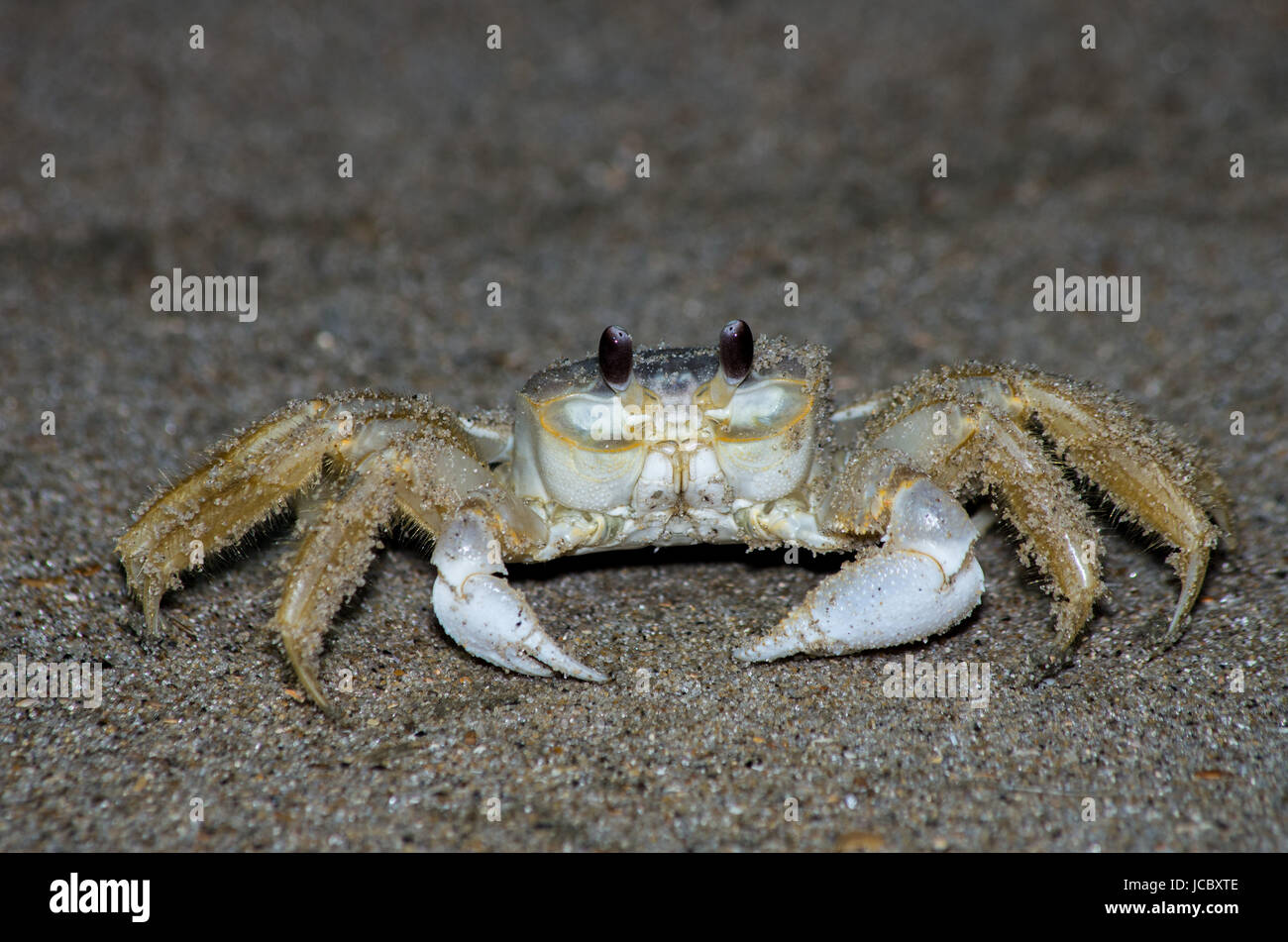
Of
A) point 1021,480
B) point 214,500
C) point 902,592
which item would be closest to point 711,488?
point 902,592

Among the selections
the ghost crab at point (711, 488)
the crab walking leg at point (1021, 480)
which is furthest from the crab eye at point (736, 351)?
the crab walking leg at point (1021, 480)

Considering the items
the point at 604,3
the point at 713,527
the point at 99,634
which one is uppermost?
the point at 604,3

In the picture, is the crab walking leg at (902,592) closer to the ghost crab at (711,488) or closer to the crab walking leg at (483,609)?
the ghost crab at (711,488)

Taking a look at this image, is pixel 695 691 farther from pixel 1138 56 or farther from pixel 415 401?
pixel 1138 56

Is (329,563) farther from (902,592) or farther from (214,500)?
(902,592)

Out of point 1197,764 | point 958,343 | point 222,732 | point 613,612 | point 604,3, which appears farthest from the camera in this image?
point 604,3

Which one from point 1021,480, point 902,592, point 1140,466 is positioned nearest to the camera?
point 902,592

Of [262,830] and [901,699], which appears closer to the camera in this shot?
[262,830]

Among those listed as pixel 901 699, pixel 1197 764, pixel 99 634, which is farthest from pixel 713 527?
pixel 99 634
